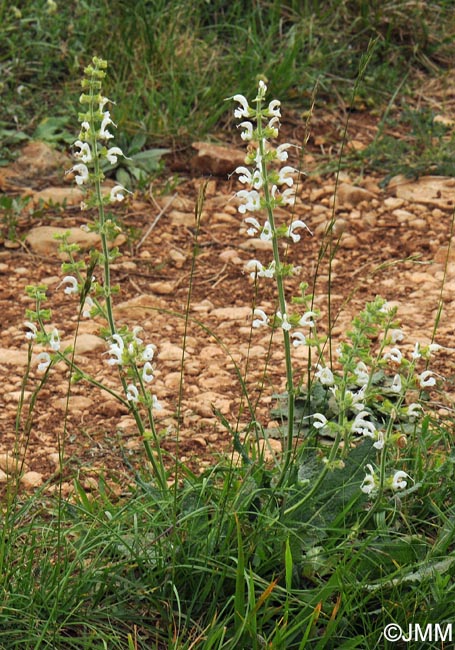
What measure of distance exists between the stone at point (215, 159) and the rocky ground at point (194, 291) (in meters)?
0.01

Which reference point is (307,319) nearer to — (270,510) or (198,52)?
(270,510)

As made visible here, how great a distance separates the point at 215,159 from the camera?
5090 mm

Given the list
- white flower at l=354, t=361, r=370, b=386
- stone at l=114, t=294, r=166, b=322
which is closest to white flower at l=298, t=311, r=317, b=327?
white flower at l=354, t=361, r=370, b=386

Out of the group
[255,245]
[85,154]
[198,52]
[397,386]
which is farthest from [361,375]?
[198,52]

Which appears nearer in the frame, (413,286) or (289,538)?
(289,538)

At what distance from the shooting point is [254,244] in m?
4.69

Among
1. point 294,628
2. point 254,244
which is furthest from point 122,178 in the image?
point 294,628

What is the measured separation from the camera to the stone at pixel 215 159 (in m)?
5.09

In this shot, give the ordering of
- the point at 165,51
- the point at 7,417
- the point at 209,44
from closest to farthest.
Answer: the point at 7,417, the point at 165,51, the point at 209,44

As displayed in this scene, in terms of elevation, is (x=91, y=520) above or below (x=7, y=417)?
above

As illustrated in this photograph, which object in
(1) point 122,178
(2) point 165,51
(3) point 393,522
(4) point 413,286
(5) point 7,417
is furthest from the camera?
(2) point 165,51

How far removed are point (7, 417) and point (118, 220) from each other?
164cm

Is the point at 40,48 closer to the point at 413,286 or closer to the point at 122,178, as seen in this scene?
the point at 122,178

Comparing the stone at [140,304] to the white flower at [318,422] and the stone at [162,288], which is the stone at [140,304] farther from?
the white flower at [318,422]
